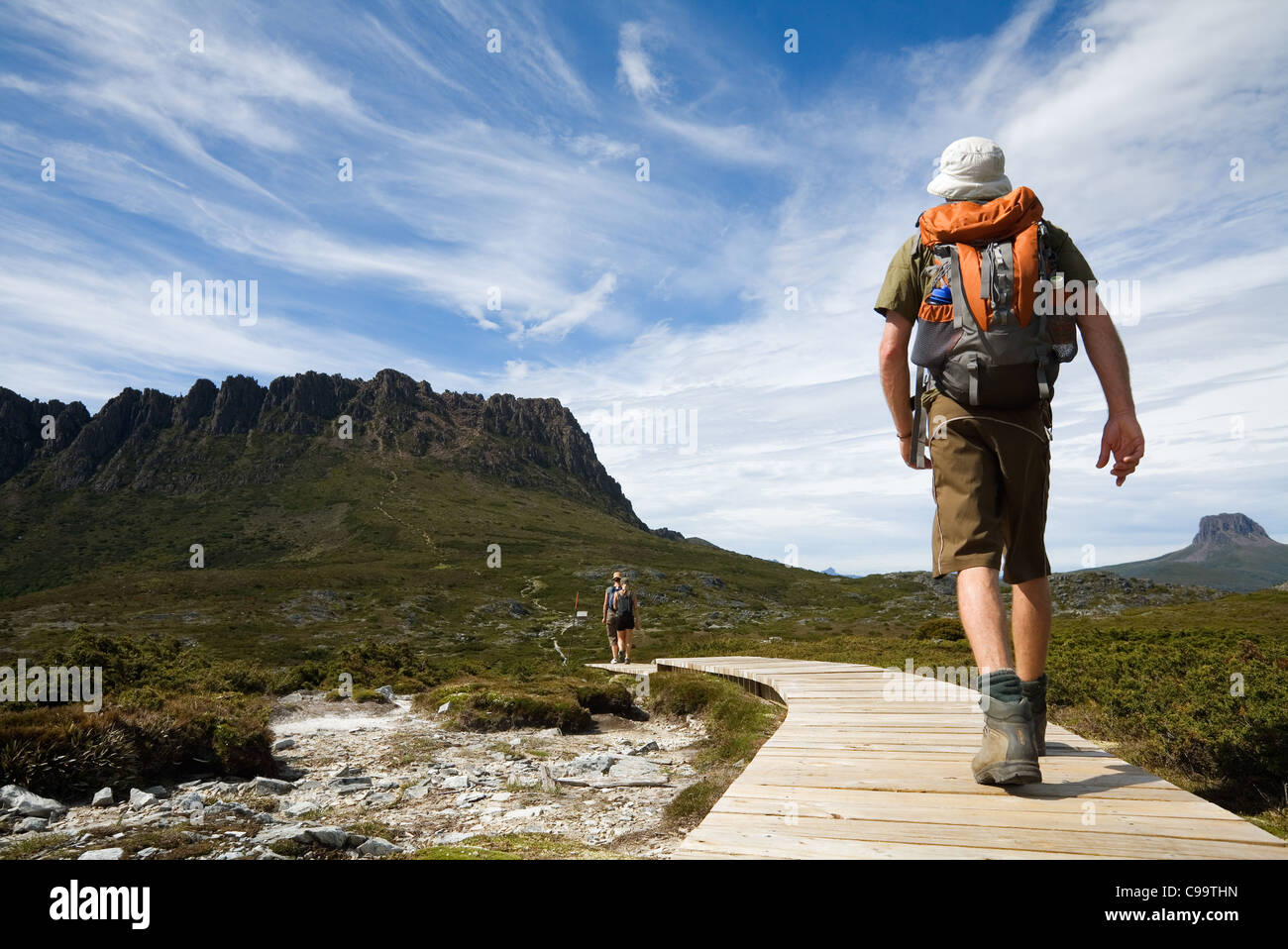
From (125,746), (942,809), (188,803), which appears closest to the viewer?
(942,809)

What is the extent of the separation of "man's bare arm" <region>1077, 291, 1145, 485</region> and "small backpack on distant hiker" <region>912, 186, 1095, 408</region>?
113 millimetres

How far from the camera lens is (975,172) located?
3592mm

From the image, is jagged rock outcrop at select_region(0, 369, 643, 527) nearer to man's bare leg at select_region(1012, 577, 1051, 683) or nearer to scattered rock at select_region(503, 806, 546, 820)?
scattered rock at select_region(503, 806, 546, 820)

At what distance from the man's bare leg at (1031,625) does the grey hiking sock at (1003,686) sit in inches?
25.2

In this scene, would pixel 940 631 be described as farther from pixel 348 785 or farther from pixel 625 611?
pixel 348 785

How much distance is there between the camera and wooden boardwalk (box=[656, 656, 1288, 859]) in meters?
2.42

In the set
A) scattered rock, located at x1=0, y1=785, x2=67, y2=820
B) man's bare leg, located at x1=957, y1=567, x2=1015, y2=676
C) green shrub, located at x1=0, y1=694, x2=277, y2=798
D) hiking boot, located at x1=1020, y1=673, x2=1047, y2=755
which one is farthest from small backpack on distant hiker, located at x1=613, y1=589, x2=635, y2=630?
man's bare leg, located at x1=957, y1=567, x2=1015, y2=676

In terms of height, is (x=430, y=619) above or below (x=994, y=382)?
below

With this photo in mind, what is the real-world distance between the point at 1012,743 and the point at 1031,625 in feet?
2.64

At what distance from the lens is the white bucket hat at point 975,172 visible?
359cm

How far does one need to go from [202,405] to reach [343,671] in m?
208

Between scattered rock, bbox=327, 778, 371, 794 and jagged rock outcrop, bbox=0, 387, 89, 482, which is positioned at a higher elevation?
jagged rock outcrop, bbox=0, 387, 89, 482

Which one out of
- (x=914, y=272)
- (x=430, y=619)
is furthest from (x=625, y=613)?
(x=430, y=619)
